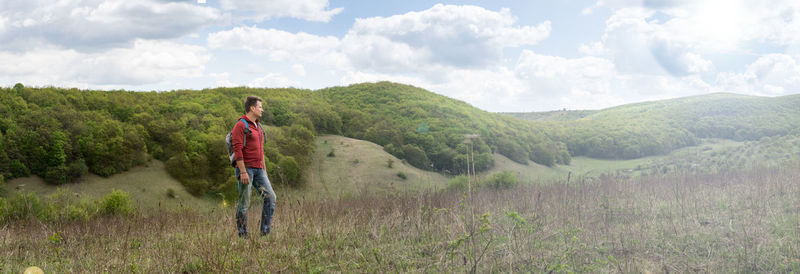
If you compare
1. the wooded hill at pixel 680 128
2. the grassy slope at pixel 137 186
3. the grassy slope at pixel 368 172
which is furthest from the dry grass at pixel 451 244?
the wooded hill at pixel 680 128

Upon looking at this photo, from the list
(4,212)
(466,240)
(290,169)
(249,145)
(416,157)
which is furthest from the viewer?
(416,157)

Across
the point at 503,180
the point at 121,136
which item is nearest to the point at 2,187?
the point at 121,136

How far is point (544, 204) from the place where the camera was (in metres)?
8.30

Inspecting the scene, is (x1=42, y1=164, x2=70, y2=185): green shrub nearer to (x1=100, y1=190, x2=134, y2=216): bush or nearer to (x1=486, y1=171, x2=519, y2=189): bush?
(x1=100, y1=190, x2=134, y2=216): bush

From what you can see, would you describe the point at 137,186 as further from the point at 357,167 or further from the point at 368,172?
the point at 368,172

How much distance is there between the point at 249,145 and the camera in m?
5.06

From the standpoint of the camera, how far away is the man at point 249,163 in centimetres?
493

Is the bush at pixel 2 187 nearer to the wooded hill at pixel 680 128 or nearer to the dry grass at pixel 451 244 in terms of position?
the dry grass at pixel 451 244

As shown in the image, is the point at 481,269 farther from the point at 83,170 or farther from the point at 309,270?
the point at 83,170

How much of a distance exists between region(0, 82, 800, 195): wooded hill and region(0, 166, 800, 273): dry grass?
41.3 inches

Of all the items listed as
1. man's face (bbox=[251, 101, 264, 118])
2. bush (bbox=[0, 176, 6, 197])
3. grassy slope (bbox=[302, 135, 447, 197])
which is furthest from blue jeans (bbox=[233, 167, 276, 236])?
grassy slope (bbox=[302, 135, 447, 197])

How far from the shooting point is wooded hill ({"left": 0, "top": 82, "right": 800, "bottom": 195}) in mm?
15625

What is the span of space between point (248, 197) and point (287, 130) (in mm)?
20020

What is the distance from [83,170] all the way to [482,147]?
20.1 m
